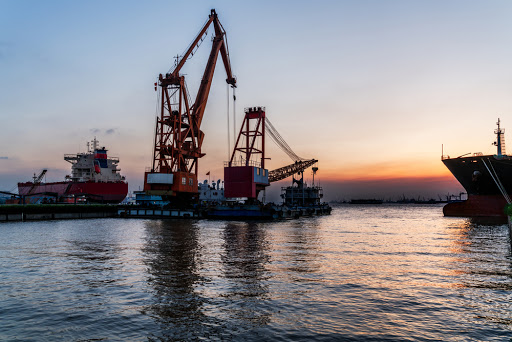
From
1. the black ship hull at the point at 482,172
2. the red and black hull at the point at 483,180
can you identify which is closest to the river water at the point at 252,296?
the black ship hull at the point at 482,172

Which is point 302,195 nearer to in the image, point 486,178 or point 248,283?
point 486,178

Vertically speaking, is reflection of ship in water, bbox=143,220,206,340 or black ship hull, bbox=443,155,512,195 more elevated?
black ship hull, bbox=443,155,512,195

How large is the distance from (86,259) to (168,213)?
4412cm

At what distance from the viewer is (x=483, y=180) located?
53.6m

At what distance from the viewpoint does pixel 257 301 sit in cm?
1252

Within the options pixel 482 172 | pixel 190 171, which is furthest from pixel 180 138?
pixel 482 172

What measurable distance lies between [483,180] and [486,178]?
1.89 feet

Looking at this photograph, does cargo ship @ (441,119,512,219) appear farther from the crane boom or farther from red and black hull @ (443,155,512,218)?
the crane boom

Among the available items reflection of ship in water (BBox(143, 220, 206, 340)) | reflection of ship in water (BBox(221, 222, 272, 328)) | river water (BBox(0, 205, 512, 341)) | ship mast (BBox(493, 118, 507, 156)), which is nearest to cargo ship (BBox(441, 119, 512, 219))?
ship mast (BBox(493, 118, 507, 156))

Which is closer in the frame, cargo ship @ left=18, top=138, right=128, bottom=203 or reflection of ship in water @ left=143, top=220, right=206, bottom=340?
reflection of ship in water @ left=143, top=220, right=206, bottom=340

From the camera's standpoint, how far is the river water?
973cm

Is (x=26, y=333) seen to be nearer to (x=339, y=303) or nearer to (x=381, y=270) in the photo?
(x=339, y=303)

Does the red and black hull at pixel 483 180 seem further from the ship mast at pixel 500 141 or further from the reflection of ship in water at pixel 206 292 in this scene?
the reflection of ship in water at pixel 206 292

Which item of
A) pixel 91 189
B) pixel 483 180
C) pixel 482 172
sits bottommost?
pixel 91 189
